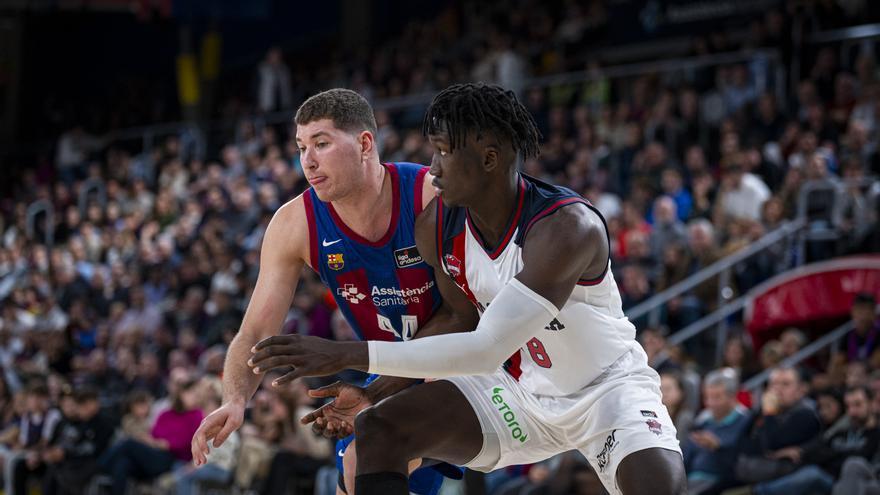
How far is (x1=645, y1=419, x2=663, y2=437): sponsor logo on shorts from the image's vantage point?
4.44 meters

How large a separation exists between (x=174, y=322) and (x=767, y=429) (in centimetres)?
880

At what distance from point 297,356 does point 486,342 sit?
0.68 m

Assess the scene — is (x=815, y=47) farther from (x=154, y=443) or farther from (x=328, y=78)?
(x=328, y=78)

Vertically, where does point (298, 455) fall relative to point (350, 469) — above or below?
below

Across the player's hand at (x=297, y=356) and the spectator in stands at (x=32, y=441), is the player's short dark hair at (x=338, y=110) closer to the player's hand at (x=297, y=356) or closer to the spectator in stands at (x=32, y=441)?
the player's hand at (x=297, y=356)

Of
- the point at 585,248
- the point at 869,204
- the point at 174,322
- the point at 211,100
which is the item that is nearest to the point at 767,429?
the point at 869,204

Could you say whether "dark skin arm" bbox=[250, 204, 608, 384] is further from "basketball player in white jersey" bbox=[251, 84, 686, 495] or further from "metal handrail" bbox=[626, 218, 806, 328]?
"metal handrail" bbox=[626, 218, 806, 328]

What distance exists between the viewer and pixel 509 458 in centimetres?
480

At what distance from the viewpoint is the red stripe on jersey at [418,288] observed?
526 cm

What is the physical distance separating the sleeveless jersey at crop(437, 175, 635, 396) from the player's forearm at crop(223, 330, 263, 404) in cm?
96

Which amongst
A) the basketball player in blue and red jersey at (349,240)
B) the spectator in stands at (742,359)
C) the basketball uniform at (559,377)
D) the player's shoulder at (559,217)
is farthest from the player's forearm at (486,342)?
the spectator in stands at (742,359)

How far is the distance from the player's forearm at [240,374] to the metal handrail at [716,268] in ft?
18.8

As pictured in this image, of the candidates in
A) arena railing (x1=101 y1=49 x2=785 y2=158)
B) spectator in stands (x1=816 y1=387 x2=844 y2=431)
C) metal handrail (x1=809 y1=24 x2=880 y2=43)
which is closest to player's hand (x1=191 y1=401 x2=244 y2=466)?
spectator in stands (x1=816 y1=387 x2=844 y2=431)

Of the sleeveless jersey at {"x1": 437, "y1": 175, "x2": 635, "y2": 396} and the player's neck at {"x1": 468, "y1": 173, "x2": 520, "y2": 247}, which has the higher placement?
the player's neck at {"x1": 468, "y1": 173, "x2": 520, "y2": 247}
